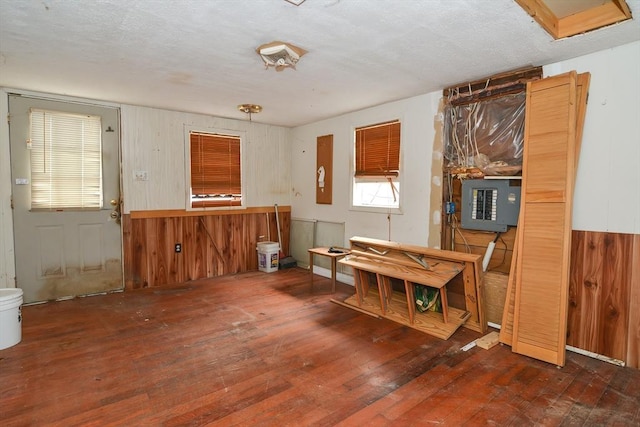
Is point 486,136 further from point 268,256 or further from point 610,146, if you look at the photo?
point 268,256

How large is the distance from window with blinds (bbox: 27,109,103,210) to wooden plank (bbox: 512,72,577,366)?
188 inches

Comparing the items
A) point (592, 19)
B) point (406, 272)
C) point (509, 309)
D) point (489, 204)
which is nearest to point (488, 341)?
point (509, 309)

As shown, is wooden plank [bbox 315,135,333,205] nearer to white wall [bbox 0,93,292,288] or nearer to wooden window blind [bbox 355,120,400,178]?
wooden window blind [bbox 355,120,400,178]

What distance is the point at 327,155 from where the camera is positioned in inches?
204

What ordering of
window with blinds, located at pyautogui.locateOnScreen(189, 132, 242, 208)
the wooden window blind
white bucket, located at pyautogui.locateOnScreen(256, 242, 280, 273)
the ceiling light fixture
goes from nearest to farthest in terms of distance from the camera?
1. the wooden window blind
2. the ceiling light fixture
3. window with blinds, located at pyautogui.locateOnScreen(189, 132, 242, 208)
4. white bucket, located at pyautogui.locateOnScreen(256, 242, 280, 273)

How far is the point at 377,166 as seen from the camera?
4.44m

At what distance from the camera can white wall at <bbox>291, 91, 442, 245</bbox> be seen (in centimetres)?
386

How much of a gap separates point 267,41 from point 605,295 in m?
3.25

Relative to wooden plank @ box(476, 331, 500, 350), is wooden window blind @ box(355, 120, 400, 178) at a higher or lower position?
higher

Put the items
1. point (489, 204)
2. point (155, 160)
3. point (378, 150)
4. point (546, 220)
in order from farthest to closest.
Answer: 1. point (155, 160)
2. point (378, 150)
3. point (489, 204)
4. point (546, 220)

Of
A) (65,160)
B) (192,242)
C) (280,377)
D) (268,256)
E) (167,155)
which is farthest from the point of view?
(268,256)

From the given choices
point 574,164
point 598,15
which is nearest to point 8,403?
point 574,164

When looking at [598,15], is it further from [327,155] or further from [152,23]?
[327,155]

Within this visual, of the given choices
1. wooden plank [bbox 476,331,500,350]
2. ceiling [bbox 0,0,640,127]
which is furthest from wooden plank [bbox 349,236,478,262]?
ceiling [bbox 0,0,640,127]
